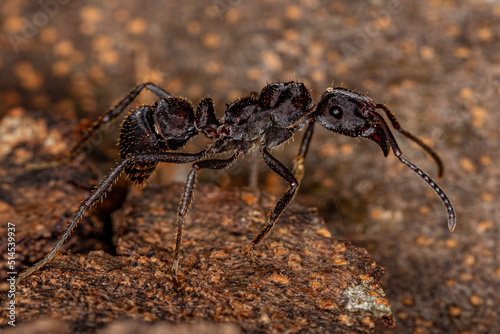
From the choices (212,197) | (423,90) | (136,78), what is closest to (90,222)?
(212,197)

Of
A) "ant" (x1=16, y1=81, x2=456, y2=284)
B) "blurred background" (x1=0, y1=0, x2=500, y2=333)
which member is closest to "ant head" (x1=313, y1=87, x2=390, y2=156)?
"ant" (x1=16, y1=81, x2=456, y2=284)


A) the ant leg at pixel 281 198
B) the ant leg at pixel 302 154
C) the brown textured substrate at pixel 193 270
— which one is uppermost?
the ant leg at pixel 302 154

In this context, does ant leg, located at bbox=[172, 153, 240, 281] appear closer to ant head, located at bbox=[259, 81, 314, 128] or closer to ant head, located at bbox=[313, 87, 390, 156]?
ant head, located at bbox=[259, 81, 314, 128]

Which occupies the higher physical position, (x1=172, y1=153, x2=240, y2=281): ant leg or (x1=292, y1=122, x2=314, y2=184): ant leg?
(x1=292, y1=122, x2=314, y2=184): ant leg

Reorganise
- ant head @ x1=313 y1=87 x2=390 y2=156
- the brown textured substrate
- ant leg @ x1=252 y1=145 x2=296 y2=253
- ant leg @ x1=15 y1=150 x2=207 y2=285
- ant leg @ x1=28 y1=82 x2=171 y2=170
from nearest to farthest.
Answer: the brown textured substrate
ant leg @ x1=15 y1=150 x2=207 y2=285
ant leg @ x1=252 y1=145 x2=296 y2=253
ant head @ x1=313 y1=87 x2=390 y2=156
ant leg @ x1=28 y1=82 x2=171 y2=170

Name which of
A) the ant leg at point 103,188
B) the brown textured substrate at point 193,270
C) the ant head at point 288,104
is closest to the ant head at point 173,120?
the ant leg at point 103,188

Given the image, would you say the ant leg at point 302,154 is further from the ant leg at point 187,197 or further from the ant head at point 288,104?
the ant leg at point 187,197

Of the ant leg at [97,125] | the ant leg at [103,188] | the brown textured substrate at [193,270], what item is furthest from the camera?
the ant leg at [97,125]

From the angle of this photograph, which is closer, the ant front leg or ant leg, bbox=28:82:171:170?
the ant front leg

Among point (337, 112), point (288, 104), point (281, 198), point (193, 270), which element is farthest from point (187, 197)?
point (337, 112)
